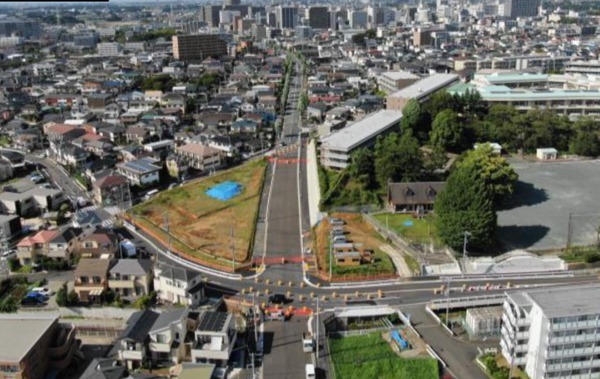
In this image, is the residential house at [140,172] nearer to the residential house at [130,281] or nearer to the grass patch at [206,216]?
the grass patch at [206,216]

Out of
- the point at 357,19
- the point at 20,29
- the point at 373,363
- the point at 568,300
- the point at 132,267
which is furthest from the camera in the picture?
the point at 357,19

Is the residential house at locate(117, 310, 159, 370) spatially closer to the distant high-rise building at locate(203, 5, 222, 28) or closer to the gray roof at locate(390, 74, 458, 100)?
the gray roof at locate(390, 74, 458, 100)

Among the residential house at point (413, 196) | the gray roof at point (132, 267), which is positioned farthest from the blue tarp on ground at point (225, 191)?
the gray roof at point (132, 267)

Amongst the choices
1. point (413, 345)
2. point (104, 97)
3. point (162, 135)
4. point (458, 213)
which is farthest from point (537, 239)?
point (104, 97)

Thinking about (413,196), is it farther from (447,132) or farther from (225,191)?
(225,191)

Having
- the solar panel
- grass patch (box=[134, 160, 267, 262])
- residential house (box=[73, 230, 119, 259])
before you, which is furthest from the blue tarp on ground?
the solar panel

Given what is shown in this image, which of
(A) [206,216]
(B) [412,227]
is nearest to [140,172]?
(A) [206,216]
